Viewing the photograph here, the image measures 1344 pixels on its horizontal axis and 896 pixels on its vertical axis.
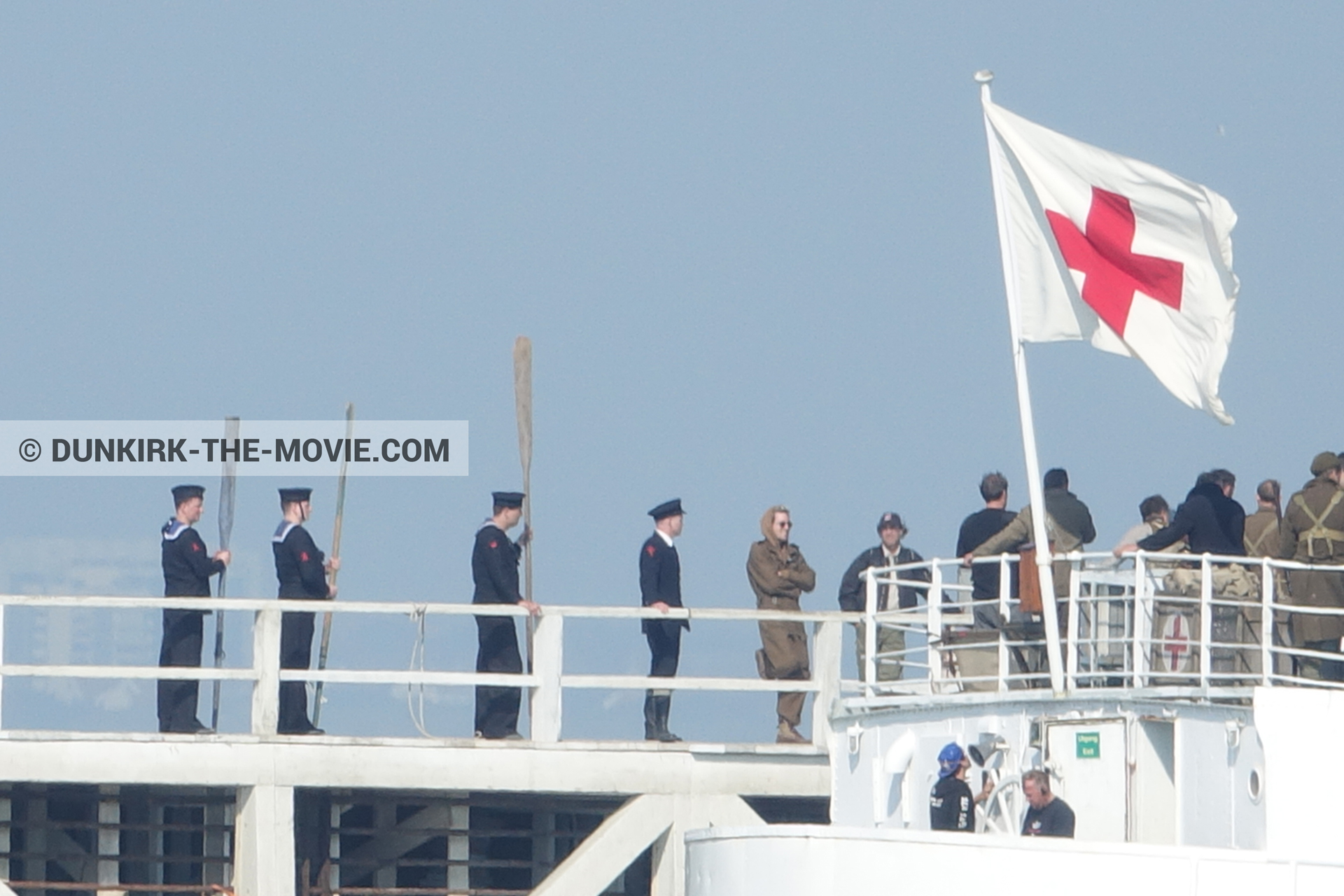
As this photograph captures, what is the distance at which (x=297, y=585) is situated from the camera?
65.9 feet

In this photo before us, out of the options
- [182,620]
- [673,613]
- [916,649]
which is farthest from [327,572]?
[916,649]

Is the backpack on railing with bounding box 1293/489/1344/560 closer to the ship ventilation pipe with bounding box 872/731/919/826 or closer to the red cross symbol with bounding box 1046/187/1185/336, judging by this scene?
the red cross symbol with bounding box 1046/187/1185/336

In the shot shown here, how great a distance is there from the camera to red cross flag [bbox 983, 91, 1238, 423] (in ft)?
57.2

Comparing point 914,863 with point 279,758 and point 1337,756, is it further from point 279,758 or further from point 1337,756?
point 279,758

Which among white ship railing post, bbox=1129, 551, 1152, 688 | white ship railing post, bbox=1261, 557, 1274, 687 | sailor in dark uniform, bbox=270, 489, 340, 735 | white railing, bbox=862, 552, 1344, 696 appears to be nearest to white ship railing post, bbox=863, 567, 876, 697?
white railing, bbox=862, 552, 1344, 696

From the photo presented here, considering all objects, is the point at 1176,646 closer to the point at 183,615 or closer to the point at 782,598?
the point at 782,598

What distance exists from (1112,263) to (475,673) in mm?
5799

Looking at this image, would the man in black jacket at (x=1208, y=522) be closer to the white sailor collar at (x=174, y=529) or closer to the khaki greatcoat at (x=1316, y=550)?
the khaki greatcoat at (x=1316, y=550)

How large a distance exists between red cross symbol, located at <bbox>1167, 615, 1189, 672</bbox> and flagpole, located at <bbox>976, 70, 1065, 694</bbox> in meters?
0.76

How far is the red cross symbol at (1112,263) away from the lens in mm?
17484

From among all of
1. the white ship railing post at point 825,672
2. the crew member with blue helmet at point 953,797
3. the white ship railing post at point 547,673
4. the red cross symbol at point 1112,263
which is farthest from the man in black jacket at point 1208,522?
the white ship railing post at point 547,673

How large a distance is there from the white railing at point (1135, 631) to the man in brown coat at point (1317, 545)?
0.11 m


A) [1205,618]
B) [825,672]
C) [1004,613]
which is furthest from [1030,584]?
[825,672]

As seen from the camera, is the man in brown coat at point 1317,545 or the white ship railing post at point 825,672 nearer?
the man in brown coat at point 1317,545
